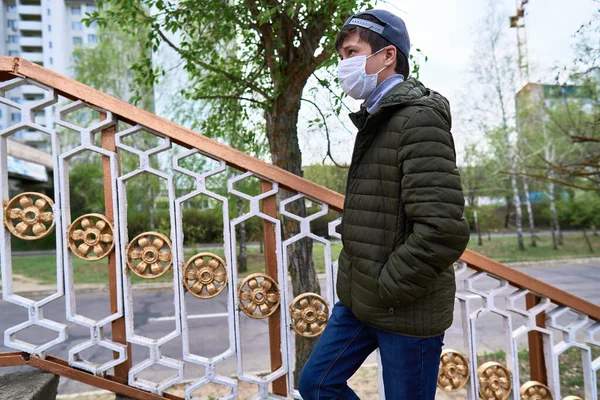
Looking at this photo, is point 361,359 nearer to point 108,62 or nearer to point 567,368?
point 567,368

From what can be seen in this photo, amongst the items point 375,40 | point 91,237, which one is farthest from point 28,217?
point 375,40

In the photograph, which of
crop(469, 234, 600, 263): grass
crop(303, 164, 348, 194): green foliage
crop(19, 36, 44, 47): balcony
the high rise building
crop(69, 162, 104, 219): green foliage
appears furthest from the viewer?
crop(19, 36, 44, 47): balcony

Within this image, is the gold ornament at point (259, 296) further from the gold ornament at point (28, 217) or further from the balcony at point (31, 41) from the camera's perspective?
the balcony at point (31, 41)

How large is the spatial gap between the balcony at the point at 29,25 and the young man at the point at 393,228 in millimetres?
59176

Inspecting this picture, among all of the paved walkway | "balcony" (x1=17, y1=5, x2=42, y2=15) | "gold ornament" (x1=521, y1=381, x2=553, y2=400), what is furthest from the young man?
"balcony" (x1=17, y1=5, x2=42, y2=15)

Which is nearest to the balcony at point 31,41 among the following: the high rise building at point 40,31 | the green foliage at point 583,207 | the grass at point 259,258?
the high rise building at point 40,31

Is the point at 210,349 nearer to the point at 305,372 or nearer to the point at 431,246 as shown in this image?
the point at 305,372

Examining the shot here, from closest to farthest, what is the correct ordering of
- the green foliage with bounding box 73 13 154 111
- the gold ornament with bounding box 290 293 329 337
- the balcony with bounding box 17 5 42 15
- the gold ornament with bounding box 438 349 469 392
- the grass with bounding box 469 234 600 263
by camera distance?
1. the gold ornament with bounding box 290 293 329 337
2. the gold ornament with bounding box 438 349 469 392
3. the green foliage with bounding box 73 13 154 111
4. the grass with bounding box 469 234 600 263
5. the balcony with bounding box 17 5 42 15

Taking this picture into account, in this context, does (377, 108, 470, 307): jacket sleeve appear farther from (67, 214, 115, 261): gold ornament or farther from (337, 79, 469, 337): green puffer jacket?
(67, 214, 115, 261): gold ornament

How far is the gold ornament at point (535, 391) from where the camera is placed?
2107 millimetres

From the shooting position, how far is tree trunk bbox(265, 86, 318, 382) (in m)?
3.58

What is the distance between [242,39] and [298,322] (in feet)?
11.1

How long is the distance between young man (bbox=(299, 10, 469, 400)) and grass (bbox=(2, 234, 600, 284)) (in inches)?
359

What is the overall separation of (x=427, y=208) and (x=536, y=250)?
61.8ft
